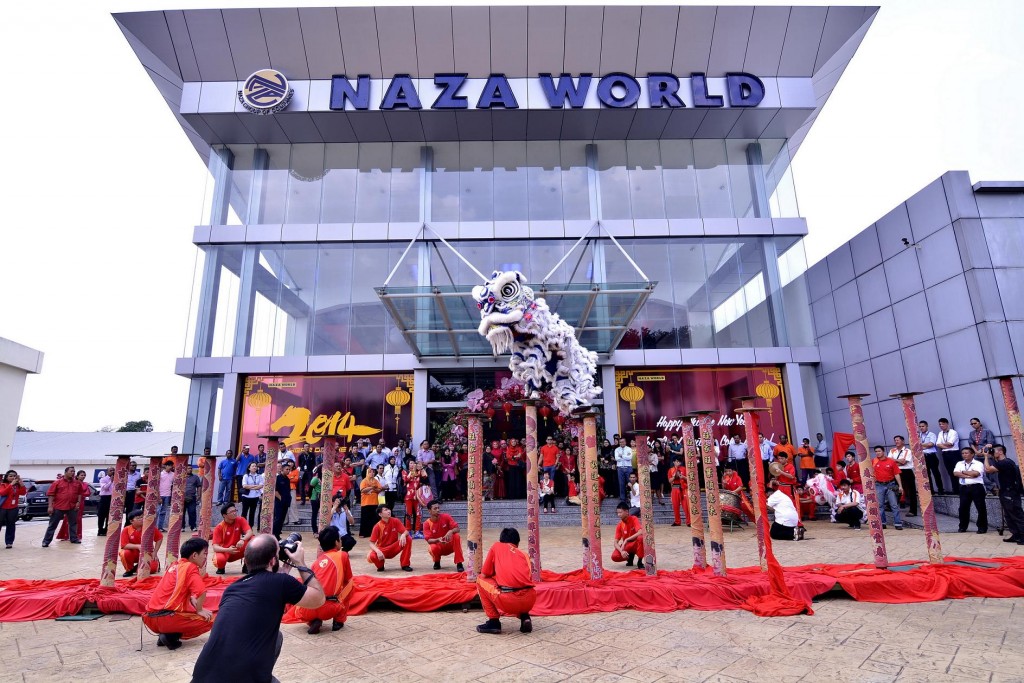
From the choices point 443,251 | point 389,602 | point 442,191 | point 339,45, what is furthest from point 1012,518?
point 339,45

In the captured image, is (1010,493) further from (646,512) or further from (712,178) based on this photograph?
(712,178)

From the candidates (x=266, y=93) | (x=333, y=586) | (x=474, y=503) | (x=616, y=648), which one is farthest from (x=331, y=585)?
(x=266, y=93)

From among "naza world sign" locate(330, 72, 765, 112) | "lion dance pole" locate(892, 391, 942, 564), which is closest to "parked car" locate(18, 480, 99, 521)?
"naza world sign" locate(330, 72, 765, 112)

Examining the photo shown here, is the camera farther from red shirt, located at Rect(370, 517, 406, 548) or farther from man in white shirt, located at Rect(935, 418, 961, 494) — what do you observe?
man in white shirt, located at Rect(935, 418, 961, 494)

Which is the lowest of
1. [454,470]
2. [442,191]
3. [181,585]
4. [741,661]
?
[741,661]

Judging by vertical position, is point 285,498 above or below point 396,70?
below

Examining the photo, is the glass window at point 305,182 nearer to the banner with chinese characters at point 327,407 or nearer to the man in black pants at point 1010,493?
the banner with chinese characters at point 327,407

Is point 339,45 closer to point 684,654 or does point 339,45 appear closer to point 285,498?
point 285,498

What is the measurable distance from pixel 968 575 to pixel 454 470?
10510 millimetres

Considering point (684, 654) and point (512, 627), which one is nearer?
point (684, 654)

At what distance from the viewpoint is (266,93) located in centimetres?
1791

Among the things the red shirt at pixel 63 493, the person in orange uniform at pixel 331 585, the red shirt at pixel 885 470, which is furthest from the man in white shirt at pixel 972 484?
the red shirt at pixel 63 493

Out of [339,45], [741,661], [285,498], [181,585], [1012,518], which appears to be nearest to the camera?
[741,661]

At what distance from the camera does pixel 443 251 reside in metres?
18.4
